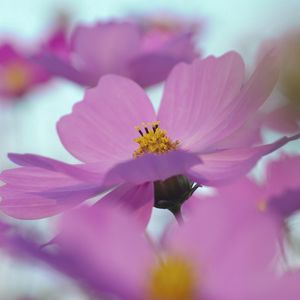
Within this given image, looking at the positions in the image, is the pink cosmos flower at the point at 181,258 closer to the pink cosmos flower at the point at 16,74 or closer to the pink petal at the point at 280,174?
the pink petal at the point at 280,174

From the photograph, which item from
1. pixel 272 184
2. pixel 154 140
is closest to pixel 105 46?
pixel 154 140

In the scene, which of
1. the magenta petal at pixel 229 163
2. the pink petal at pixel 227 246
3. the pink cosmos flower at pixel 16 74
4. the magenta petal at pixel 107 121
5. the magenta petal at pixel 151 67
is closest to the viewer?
the pink petal at pixel 227 246

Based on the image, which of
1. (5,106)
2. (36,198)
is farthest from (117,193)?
(5,106)

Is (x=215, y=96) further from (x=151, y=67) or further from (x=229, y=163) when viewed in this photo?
(x=151, y=67)

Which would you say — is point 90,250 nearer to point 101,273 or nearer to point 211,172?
point 101,273

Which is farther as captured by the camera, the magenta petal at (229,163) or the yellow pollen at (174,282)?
the magenta petal at (229,163)

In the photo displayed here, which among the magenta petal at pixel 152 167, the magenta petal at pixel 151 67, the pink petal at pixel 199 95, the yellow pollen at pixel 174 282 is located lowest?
the yellow pollen at pixel 174 282

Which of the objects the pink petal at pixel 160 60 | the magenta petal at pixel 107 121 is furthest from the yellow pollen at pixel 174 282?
the pink petal at pixel 160 60

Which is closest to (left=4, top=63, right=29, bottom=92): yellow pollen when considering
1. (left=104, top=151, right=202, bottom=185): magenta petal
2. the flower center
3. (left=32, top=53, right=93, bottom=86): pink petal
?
(left=32, top=53, right=93, bottom=86): pink petal
